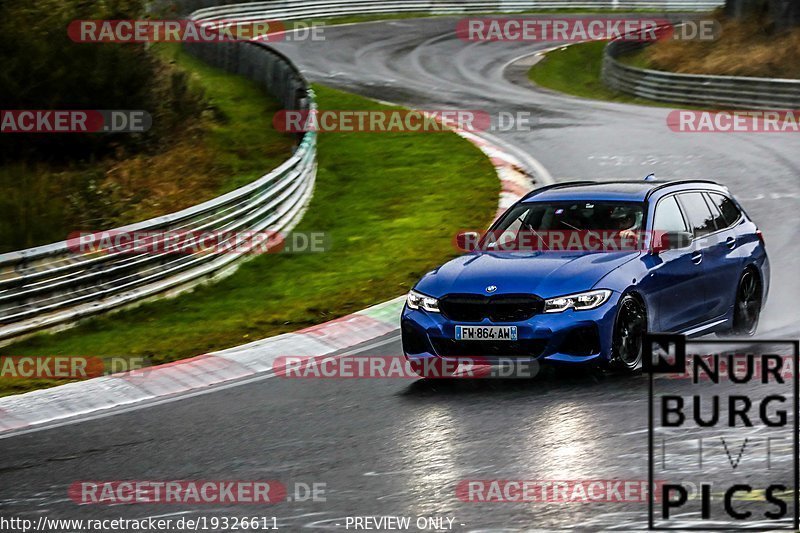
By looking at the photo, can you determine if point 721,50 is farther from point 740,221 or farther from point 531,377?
point 531,377

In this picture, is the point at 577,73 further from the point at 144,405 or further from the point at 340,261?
the point at 144,405

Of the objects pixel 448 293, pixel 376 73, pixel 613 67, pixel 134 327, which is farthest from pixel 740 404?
pixel 376 73

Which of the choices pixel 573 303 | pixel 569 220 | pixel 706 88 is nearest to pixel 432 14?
pixel 706 88

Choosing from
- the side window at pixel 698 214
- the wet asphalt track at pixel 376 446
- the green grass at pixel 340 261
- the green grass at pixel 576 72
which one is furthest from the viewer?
the green grass at pixel 576 72

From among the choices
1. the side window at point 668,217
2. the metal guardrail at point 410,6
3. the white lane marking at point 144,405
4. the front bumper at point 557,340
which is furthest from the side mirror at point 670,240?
the metal guardrail at point 410,6

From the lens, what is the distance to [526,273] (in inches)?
399

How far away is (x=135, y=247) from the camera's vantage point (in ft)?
50.9

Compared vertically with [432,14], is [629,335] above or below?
below

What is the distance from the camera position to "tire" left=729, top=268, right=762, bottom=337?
39.0ft

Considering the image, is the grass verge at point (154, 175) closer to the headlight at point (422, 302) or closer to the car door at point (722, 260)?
the headlight at point (422, 302)

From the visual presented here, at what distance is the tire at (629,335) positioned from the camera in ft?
32.9

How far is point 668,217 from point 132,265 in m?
6.78

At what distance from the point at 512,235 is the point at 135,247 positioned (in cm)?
580

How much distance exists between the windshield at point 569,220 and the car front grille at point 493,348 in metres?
1.36
